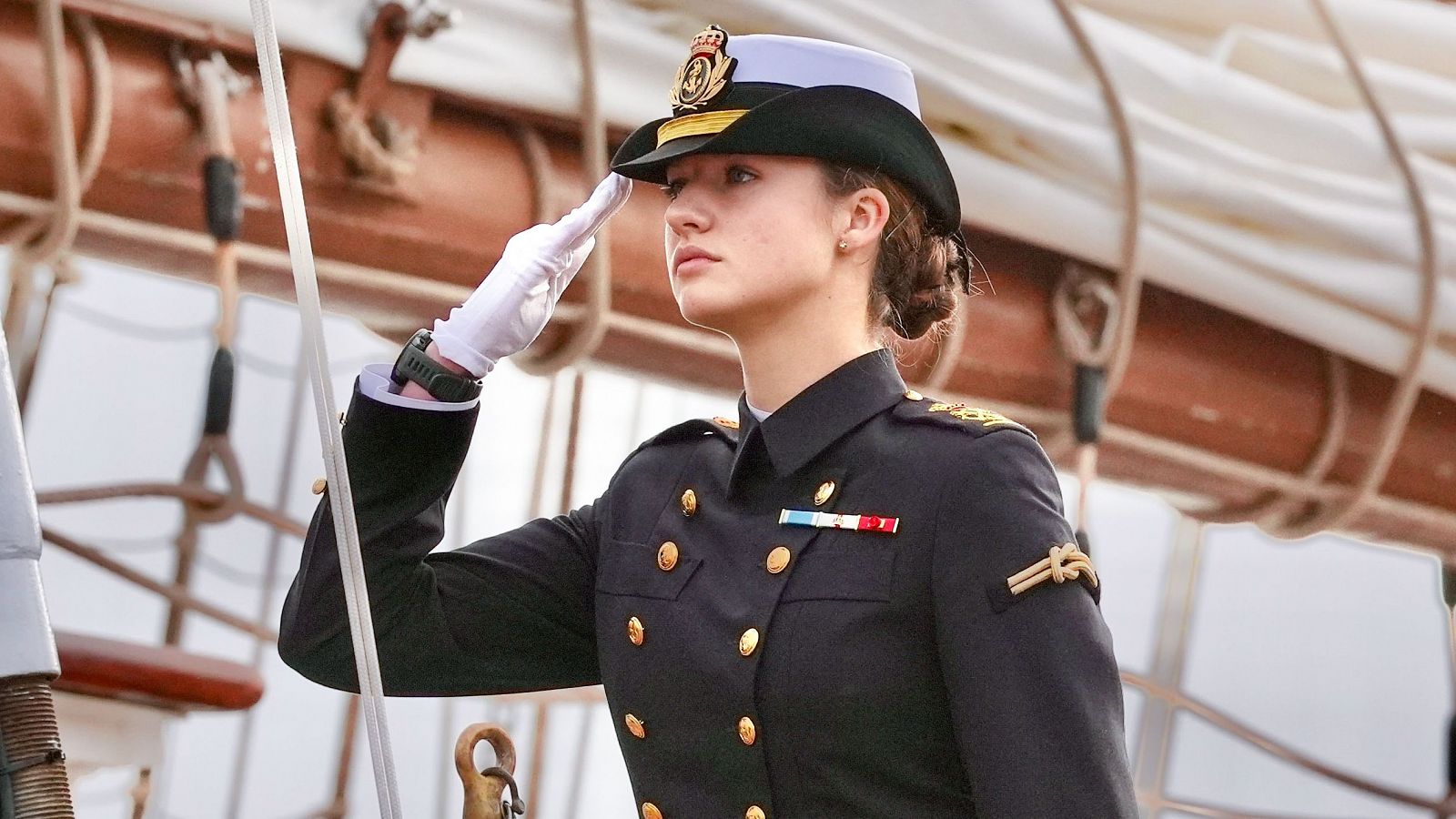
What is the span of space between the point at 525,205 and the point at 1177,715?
1386 mm

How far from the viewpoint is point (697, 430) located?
3.93 ft

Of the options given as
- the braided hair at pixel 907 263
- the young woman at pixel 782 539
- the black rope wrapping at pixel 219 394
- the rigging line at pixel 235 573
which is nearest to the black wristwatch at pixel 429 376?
the young woman at pixel 782 539

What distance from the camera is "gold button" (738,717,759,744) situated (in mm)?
987

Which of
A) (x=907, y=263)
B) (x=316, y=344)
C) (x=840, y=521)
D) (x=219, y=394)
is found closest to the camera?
(x=316, y=344)

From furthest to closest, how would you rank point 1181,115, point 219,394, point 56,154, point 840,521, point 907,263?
point 1181,115, point 219,394, point 56,154, point 907,263, point 840,521

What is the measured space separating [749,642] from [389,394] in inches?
9.6

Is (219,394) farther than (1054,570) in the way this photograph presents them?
Yes

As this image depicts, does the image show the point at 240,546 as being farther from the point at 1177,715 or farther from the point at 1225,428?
the point at 1177,715

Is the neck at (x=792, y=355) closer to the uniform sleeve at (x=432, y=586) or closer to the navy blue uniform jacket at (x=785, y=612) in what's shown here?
the navy blue uniform jacket at (x=785, y=612)

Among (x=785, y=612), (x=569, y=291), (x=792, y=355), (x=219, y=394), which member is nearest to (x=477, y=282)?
(x=569, y=291)

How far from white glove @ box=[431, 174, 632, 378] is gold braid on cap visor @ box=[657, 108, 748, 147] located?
0.14 feet

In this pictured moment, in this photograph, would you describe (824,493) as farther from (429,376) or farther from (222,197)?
(222,197)

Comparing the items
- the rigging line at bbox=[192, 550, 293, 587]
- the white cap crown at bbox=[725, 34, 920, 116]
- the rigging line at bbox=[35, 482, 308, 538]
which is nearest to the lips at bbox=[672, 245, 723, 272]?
the white cap crown at bbox=[725, 34, 920, 116]

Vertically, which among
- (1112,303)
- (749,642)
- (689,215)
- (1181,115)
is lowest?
(749,642)
